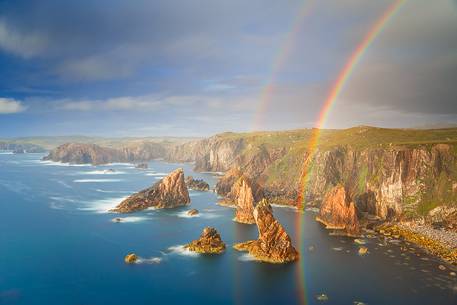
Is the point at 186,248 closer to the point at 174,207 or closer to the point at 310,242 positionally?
the point at 310,242

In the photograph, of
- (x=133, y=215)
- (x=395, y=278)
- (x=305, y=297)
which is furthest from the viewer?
(x=133, y=215)

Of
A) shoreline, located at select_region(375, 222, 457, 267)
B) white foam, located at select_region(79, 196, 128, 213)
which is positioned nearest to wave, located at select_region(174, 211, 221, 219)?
white foam, located at select_region(79, 196, 128, 213)

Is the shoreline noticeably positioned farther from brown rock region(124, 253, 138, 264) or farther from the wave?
brown rock region(124, 253, 138, 264)

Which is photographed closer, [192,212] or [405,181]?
[405,181]

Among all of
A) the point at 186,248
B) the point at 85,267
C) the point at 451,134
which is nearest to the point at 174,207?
the point at 186,248

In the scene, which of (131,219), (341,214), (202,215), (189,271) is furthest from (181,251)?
(341,214)

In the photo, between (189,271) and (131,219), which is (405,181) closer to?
(189,271)
